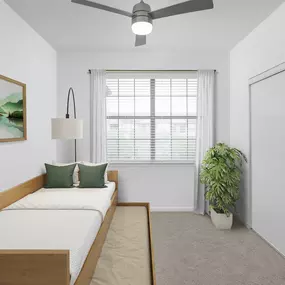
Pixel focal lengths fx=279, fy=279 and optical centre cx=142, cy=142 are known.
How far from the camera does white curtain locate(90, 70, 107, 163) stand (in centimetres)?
458

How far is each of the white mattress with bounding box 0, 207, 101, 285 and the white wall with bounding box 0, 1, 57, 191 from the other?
25.1 inches

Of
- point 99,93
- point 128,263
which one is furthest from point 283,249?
point 99,93

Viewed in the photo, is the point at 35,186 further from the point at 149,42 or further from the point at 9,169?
the point at 149,42

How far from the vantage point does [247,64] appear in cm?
392

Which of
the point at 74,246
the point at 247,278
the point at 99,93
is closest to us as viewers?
the point at 74,246

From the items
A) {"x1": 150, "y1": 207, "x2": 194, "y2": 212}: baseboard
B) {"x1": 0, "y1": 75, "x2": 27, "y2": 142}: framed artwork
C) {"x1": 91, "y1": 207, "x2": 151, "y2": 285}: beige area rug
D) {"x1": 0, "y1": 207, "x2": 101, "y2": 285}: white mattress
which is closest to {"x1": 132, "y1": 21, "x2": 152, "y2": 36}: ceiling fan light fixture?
{"x1": 0, "y1": 75, "x2": 27, "y2": 142}: framed artwork

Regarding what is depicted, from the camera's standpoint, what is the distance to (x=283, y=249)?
9.67 ft

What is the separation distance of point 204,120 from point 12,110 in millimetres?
2875

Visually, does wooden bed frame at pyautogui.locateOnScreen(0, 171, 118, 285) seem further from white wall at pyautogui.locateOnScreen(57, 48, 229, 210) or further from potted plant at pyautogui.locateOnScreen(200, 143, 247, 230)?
white wall at pyautogui.locateOnScreen(57, 48, 229, 210)

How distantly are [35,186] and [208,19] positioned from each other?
3.03m

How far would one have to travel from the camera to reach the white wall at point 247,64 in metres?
3.09

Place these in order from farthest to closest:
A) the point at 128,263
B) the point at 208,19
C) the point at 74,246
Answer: the point at 208,19, the point at 128,263, the point at 74,246

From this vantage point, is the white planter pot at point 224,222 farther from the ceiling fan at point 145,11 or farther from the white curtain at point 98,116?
the ceiling fan at point 145,11

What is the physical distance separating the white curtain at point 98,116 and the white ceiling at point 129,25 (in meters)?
0.49
